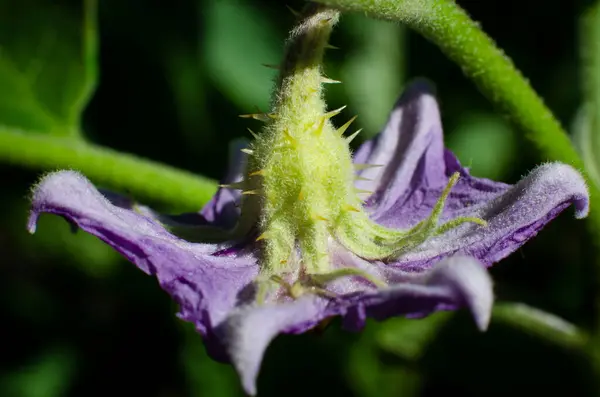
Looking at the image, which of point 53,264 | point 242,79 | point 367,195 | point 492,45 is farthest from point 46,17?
point 492,45

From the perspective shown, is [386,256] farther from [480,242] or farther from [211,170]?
[211,170]

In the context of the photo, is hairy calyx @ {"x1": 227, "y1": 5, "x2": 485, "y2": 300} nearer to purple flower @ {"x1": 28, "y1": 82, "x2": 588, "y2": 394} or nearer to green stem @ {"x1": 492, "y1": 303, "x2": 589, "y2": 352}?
purple flower @ {"x1": 28, "y1": 82, "x2": 588, "y2": 394}

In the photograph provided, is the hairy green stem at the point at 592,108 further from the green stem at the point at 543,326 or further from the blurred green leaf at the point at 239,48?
the blurred green leaf at the point at 239,48

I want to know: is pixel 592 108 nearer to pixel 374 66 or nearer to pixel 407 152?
pixel 407 152

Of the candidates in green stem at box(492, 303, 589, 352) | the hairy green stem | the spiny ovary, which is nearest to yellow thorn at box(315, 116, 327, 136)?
the spiny ovary

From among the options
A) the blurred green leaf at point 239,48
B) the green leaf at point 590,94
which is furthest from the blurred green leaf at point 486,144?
the blurred green leaf at point 239,48
